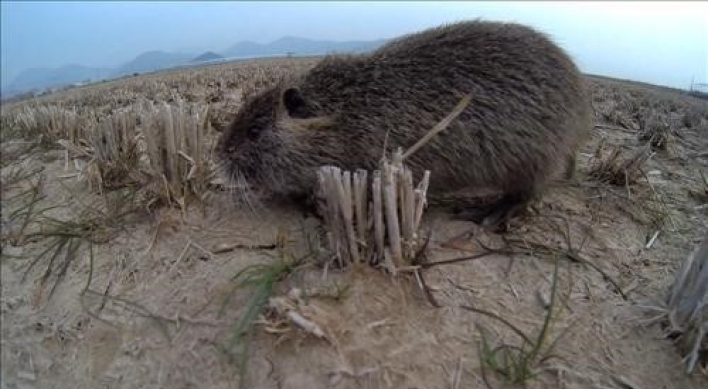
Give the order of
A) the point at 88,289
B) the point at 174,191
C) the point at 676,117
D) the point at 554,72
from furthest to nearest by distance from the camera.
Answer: the point at 676,117 → the point at 554,72 → the point at 174,191 → the point at 88,289

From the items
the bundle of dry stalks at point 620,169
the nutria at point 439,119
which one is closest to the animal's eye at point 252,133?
the nutria at point 439,119

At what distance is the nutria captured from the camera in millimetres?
2330

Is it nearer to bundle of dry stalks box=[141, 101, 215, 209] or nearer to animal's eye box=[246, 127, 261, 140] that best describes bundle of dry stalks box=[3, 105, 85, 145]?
bundle of dry stalks box=[141, 101, 215, 209]

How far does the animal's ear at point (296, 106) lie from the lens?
2.46m

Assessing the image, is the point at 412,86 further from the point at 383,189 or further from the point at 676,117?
the point at 676,117

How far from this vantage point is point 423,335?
1592 millimetres

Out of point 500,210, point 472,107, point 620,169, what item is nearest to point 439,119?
point 472,107

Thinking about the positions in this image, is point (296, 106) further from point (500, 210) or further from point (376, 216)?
point (500, 210)

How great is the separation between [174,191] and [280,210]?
0.52 metres

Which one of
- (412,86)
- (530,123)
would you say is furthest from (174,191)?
(530,123)

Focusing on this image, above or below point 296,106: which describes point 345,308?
below

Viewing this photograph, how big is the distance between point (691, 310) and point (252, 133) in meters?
2.03

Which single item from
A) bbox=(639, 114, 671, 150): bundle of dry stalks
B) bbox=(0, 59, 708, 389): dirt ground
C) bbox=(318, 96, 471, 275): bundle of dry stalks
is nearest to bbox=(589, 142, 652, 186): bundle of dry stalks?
bbox=(0, 59, 708, 389): dirt ground

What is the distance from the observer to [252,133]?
246cm
